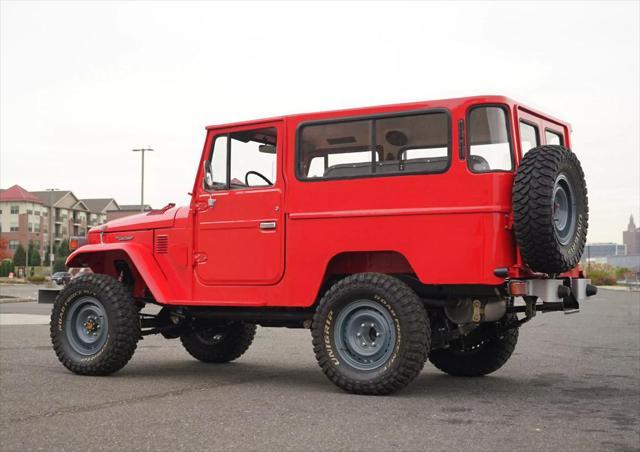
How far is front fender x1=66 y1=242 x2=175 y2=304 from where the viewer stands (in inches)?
340

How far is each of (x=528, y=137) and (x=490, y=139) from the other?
0.72 m

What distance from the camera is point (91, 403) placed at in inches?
268

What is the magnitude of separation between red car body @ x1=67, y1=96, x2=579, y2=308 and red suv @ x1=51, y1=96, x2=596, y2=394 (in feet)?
0.04

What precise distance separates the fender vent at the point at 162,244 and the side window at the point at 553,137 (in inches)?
162

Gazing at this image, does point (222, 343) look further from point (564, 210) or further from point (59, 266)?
point (59, 266)

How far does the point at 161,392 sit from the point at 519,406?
3.17m

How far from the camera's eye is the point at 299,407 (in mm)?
6637

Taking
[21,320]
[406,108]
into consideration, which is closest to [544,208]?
[406,108]

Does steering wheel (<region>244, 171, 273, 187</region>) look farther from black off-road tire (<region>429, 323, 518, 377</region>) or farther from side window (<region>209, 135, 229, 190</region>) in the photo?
black off-road tire (<region>429, 323, 518, 377</region>)

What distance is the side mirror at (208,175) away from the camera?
8.63 metres

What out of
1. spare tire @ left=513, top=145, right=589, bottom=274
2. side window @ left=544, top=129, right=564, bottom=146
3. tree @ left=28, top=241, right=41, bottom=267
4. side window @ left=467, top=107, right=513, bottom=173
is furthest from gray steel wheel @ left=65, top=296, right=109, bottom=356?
tree @ left=28, top=241, right=41, bottom=267

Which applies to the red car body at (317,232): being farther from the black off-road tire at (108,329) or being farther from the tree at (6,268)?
the tree at (6,268)

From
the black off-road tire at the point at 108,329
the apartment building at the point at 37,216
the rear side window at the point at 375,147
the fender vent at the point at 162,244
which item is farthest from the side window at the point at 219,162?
the apartment building at the point at 37,216

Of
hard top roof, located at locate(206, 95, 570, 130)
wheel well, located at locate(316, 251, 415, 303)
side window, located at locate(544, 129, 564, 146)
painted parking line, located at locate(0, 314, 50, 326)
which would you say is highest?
hard top roof, located at locate(206, 95, 570, 130)
